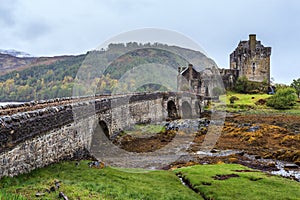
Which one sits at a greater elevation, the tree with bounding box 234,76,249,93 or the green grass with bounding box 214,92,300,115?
the tree with bounding box 234,76,249,93

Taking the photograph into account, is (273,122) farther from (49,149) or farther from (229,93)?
(49,149)

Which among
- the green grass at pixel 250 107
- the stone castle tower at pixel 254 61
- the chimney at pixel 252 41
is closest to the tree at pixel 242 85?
the green grass at pixel 250 107

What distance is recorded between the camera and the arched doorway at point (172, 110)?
52784mm

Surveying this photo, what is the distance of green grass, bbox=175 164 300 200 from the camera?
13.6 metres

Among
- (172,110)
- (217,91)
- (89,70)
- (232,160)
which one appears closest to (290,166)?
(232,160)

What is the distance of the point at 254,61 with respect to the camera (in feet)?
265

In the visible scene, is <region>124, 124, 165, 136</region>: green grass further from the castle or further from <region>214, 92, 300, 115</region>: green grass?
the castle

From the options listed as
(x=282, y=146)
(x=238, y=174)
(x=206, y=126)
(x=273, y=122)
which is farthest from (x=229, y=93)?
(x=238, y=174)

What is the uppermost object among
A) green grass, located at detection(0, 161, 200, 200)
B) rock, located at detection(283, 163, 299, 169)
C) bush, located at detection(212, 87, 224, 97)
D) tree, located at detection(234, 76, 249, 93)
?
tree, located at detection(234, 76, 249, 93)

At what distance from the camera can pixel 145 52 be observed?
4129 inches

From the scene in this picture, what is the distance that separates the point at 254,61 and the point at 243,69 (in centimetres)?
305

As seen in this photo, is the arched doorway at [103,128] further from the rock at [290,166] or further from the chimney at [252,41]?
the chimney at [252,41]

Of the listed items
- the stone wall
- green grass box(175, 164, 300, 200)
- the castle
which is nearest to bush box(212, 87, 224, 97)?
the castle

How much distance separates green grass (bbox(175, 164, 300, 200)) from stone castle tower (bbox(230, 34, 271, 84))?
6660 centimetres
